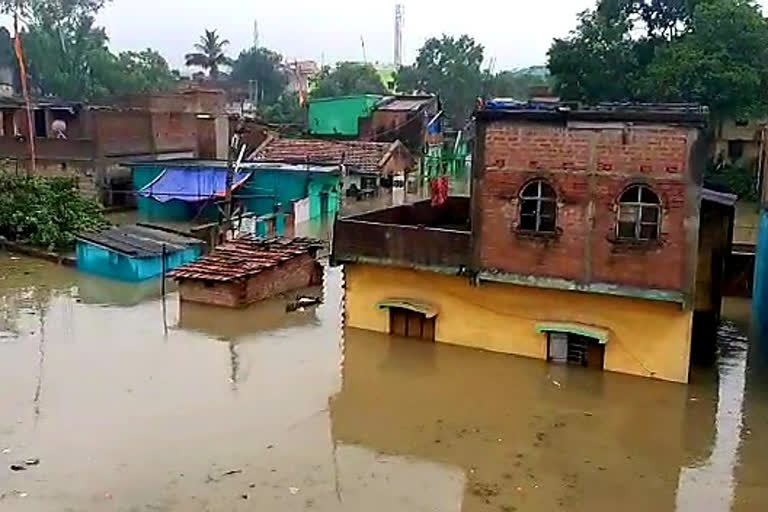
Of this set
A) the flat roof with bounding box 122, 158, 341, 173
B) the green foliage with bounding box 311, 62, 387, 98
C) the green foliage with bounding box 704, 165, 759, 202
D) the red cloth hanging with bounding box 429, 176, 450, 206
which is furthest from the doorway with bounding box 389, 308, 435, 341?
the green foliage with bounding box 311, 62, 387, 98

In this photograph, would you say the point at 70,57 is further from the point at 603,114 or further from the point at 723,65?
the point at 603,114

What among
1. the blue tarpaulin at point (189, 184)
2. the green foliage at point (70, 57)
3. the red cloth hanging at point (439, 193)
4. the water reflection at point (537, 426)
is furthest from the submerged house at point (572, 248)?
the green foliage at point (70, 57)

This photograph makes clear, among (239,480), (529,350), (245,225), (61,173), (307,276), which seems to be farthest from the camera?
(61,173)

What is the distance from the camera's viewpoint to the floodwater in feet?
30.8

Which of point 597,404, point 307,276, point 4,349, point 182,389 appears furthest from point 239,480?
point 307,276

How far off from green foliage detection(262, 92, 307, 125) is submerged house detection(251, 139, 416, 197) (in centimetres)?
1948

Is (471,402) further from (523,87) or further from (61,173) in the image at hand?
(523,87)

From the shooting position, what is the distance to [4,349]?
1441cm

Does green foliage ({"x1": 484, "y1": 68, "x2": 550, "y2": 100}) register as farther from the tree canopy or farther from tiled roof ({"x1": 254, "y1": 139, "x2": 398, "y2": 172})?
tiled roof ({"x1": 254, "y1": 139, "x2": 398, "y2": 172})

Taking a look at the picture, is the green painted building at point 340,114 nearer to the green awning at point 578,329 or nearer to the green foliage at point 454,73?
the green foliage at point 454,73

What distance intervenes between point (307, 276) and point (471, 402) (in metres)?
7.54

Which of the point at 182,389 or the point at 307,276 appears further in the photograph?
the point at 307,276

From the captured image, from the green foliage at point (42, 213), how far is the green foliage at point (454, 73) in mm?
40014

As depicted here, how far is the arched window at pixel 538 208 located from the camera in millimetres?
13555
